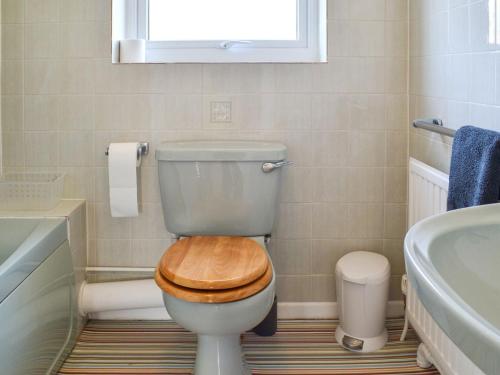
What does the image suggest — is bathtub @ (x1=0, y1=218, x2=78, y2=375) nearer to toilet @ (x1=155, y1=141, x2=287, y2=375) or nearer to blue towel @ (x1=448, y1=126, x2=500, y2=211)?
toilet @ (x1=155, y1=141, x2=287, y2=375)

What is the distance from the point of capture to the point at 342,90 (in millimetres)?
2340

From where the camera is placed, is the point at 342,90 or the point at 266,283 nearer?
the point at 266,283

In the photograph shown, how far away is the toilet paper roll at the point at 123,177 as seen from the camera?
2.25m

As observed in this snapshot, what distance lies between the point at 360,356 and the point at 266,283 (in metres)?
0.64

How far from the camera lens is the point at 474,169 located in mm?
1428

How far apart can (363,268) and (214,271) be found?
2.35 ft

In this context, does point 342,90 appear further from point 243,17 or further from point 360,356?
point 360,356

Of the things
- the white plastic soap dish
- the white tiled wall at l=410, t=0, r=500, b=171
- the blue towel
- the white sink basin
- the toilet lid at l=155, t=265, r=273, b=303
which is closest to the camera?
the white sink basin

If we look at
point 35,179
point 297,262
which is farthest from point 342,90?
point 35,179

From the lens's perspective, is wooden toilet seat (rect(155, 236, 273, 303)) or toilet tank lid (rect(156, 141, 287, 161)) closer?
wooden toilet seat (rect(155, 236, 273, 303))

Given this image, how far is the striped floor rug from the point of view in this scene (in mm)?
2076

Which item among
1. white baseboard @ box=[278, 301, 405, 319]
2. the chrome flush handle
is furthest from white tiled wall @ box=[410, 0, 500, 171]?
white baseboard @ box=[278, 301, 405, 319]

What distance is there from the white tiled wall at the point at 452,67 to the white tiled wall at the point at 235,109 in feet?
0.47

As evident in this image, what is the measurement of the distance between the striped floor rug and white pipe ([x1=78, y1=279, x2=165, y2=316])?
0.34 feet
